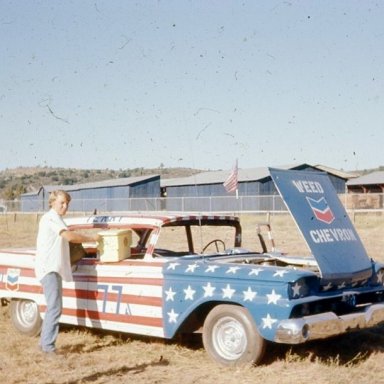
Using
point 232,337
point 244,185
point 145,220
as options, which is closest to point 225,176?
point 244,185

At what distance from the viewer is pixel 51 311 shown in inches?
248

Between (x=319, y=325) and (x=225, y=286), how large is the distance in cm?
89

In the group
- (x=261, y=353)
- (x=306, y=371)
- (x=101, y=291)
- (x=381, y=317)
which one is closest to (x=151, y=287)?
(x=101, y=291)

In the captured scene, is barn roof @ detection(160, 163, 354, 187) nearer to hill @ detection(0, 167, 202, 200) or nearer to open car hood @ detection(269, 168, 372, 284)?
open car hood @ detection(269, 168, 372, 284)

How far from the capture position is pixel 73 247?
6922 mm

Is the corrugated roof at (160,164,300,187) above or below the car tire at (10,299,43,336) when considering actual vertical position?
above

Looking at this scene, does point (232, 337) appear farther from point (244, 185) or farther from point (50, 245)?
point (244, 185)

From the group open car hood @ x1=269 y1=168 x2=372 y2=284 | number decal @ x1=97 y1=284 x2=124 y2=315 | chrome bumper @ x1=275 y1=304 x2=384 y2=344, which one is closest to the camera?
chrome bumper @ x1=275 y1=304 x2=384 y2=344

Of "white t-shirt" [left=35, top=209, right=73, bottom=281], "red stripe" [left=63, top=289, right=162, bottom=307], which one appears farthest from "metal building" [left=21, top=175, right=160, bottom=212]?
"white t-shirt" [left=35, top=209, right=73, bottom=281]

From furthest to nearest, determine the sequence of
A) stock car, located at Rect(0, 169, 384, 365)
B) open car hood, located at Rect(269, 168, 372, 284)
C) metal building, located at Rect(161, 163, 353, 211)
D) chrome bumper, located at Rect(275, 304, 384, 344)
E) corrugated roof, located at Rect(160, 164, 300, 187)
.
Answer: corrugated roof, located at Rect(160, 164, 300, 187)
metal building, located at Rect(161, 163, 353, 211)
open car hood, located at Rect(269, 168, 372, 284)
stock car, located at Rect(0, 169, 384, 365)
chrome bumper, located at Rect(275, 304, 384, 344)

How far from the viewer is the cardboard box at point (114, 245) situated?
22.2ft

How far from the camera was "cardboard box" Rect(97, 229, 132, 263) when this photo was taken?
677cm

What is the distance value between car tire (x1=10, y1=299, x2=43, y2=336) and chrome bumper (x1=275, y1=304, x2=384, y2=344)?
3.18 m

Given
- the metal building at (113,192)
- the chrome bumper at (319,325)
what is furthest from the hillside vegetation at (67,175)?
the chrome bumper at (319,325)
